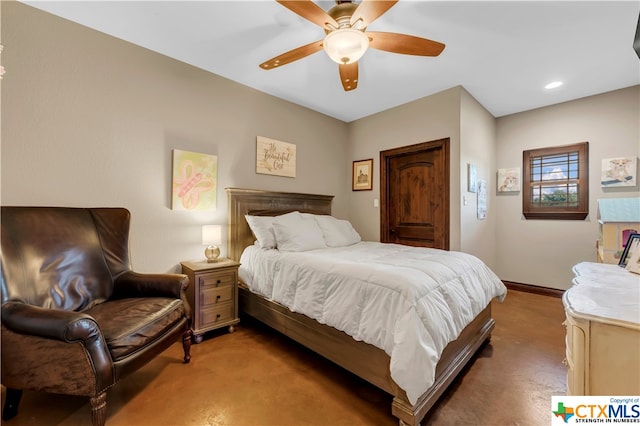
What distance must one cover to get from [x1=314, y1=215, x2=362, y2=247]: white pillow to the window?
2683 mm

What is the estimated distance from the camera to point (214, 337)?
95.9 inches

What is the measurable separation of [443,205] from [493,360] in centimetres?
172

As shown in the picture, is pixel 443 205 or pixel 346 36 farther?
pixel 443 205

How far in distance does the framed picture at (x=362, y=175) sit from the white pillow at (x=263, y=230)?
1.81 m

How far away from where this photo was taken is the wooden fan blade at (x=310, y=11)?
1449 millimetres

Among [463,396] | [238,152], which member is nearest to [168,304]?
[238,152]

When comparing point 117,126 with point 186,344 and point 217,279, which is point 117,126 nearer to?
point 217,279

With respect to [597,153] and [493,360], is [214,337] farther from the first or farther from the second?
[597,153]

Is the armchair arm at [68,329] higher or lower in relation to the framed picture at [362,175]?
lower

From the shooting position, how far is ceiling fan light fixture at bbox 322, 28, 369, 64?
5.33 ft

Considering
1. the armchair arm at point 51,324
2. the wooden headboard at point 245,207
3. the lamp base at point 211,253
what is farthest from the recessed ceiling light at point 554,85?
the armchair arm at point 51,324

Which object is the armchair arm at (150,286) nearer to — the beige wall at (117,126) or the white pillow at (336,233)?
the beige wall at (117,126)

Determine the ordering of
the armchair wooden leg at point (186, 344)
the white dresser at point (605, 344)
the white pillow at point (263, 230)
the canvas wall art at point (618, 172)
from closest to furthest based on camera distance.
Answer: the white dresser at point (605, 344) < the armchair wooden leg at point (186, 344) < the white pillow at point (263, 230) < the canvas wall art at point (618, 172)

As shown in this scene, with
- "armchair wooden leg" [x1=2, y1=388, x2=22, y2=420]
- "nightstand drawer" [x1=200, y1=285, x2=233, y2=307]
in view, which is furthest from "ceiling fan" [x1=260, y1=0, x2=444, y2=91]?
"armchair wooden leg" [x1=2, y1=388, x2=22, y2=420]
